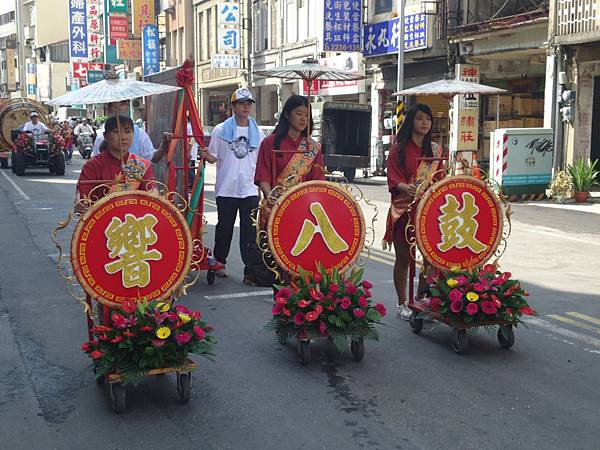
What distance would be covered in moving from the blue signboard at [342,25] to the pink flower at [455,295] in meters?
21.3

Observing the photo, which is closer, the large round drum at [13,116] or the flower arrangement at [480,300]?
the flower arrangement at [480,300]

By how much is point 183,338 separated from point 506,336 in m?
2.53

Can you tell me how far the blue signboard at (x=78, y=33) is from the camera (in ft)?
177

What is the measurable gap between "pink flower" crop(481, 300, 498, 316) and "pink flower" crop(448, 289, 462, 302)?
176mm

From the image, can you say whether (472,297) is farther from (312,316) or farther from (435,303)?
(312,316)

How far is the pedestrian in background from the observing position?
6.21 metres

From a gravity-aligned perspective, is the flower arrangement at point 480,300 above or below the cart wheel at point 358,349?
above

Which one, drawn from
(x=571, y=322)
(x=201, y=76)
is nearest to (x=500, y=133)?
(x=571, y=322)

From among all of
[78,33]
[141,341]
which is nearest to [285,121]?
[141,341]

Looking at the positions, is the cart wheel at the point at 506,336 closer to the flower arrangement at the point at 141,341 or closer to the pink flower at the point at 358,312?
the pink flower at the point at 358,312

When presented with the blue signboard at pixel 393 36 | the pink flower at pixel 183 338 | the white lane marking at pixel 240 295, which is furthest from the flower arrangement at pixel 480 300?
the blue signboard at pixel 393 36

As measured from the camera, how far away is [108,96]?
5.09 m

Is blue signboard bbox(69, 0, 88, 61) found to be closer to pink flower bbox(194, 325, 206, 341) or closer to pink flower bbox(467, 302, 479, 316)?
pink flower bbox(467, 302, 479, 316)

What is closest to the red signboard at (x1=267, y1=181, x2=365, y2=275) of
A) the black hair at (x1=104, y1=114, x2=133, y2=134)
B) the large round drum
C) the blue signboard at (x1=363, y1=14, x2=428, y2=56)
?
the black hair at (x1=104, y1=114, x2=133, y2=134)
